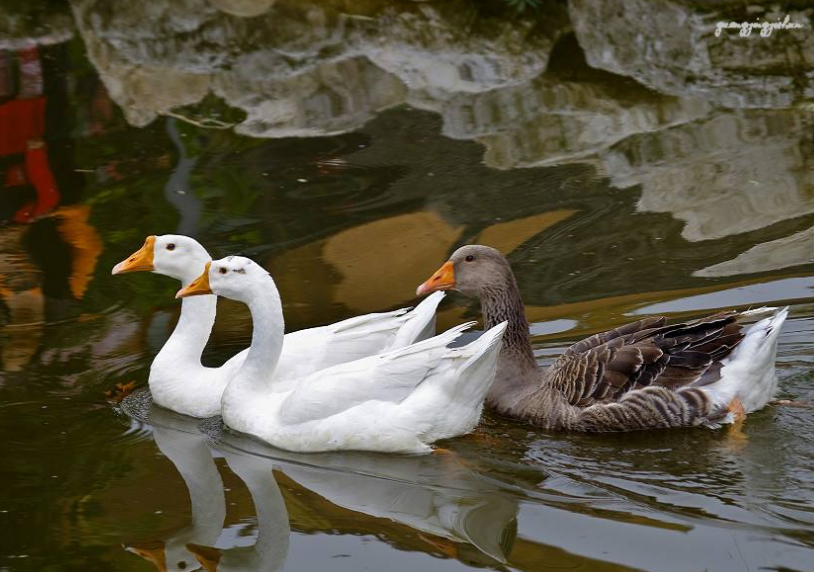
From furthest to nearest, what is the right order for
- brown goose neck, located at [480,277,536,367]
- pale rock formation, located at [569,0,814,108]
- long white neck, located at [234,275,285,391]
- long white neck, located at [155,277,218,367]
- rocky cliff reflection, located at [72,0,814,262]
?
pale rock formation, located at [569,0,814,108], rocky cliff reflection, located at [72,0,814,262], long white neck, located at [155,277,218,367], brown goose neck, located at [480,277,536,367], long white neck, located at [234,275,285,391]

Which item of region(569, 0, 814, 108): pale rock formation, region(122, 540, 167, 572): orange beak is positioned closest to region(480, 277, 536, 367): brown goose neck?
region(122, 540, 167, 572): orange beak

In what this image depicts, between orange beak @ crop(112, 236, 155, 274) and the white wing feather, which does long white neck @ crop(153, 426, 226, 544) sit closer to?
the white wing feather

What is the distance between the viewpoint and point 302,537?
248 inches

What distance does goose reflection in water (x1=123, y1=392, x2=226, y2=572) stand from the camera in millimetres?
6152

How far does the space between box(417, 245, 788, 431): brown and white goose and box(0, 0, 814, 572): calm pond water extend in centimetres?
15

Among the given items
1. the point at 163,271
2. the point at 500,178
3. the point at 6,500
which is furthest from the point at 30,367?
the point at 500,178

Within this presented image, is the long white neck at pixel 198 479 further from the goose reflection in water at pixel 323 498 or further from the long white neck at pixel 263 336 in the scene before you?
the long white neck at pixel 263 336

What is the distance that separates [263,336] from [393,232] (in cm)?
320

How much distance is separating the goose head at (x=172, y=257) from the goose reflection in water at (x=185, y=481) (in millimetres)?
831

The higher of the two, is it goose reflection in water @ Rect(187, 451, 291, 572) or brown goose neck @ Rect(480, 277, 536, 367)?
brown goose neck @ Rect(480, 277, 536, 367)

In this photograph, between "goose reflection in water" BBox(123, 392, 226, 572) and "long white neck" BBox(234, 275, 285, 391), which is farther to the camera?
"long white neck" BBox(234, 275, 285, 391)

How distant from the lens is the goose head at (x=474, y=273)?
26.0 feet

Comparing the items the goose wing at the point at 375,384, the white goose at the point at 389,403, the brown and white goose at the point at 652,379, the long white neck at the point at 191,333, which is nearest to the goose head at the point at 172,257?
the long white neck at the point at 191,333

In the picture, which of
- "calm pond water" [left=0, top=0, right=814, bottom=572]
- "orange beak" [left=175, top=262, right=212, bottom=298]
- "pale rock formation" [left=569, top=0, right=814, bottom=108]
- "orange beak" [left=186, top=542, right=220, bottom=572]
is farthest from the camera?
"pale rock formation" [left=569, top=0, right=814, bottom=108]
